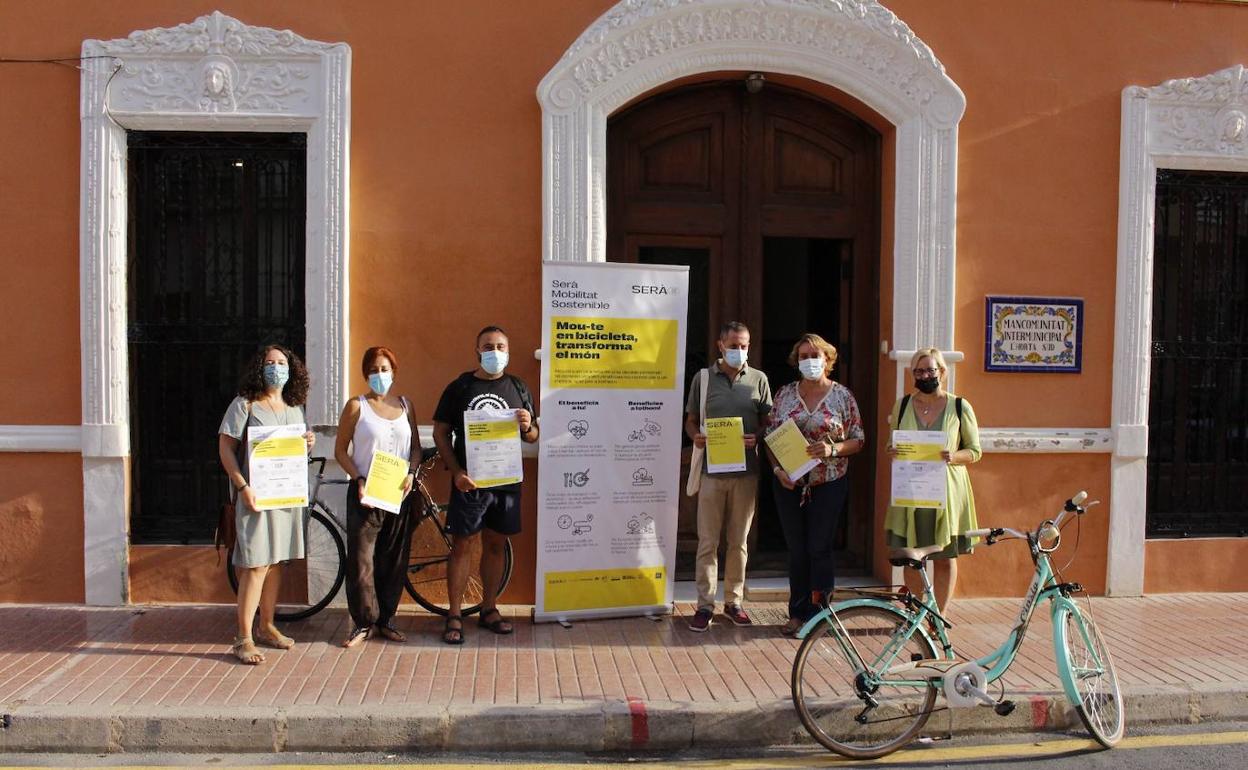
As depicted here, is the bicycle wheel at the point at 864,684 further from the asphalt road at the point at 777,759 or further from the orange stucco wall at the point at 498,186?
the orange stucco wall at the point at 498,186

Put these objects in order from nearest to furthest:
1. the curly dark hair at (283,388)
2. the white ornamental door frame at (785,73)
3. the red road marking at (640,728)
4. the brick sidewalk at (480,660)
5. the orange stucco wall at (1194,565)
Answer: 1. the red road marking at (640,728)
2. the brick sidewalk at (480,660)
3. the curly dark hair at (283,388)
4. the white ornamental door frame at (785,73)
5. the orange stucco wall at (1194,565)

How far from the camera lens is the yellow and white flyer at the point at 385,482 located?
5.74 meters

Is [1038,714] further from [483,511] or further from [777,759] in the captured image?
[483,511]

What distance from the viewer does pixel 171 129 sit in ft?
21.6

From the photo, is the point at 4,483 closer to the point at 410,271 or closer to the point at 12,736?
the point at 12,736

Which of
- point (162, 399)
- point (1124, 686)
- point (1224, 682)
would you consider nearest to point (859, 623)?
point (1124, 686)

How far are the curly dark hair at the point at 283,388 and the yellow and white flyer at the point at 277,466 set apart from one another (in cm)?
21

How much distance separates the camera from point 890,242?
23.5ft

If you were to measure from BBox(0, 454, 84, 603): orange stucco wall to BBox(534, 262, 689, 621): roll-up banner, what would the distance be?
10.5 ft

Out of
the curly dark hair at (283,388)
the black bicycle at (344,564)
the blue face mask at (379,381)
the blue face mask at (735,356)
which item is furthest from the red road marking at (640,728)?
the curly dark hair at (283,388)

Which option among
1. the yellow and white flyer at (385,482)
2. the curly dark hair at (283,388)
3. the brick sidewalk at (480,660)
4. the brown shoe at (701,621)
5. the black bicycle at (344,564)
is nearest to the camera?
the brick sidewalk at (480,660)

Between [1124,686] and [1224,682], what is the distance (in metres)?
0.61

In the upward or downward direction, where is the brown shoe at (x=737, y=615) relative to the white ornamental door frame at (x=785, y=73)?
downward

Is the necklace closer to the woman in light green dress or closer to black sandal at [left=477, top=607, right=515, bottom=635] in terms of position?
black sandal at [left=477, top=607, right=515, bottom=635]
